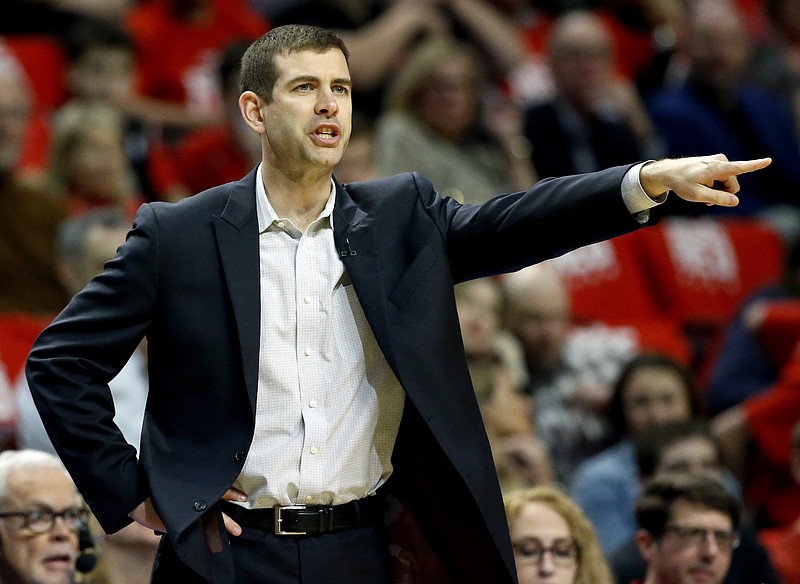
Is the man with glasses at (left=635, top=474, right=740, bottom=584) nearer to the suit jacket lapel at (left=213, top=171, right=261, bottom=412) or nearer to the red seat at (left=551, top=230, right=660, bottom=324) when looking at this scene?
the suit jacket lapel at (left=213, top=171, right=261, bottom=412)

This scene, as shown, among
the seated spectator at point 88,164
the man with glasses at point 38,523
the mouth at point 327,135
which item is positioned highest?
the seated spectator at point 88,164

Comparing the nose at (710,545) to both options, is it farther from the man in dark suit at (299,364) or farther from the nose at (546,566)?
the man in dark suit at (299,364)

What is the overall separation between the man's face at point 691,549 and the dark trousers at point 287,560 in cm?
162

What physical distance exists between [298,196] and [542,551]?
1.57m

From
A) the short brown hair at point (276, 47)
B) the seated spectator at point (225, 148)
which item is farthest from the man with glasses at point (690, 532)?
the seated spectator at point (225, 148)

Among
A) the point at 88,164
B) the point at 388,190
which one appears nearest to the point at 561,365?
the point at 88,164

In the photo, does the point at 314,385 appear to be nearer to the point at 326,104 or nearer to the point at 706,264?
the point at 326,104

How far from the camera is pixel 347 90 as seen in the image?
2693 mm

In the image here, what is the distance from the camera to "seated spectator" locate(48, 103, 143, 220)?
583 cm

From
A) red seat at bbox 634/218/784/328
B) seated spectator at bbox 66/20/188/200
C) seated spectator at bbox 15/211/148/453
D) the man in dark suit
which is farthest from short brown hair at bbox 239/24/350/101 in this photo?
red seat at bbox 634/218/784/328

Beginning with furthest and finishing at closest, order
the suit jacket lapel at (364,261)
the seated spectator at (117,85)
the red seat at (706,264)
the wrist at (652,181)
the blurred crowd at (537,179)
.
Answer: the red seat at (706,264) → the seated spectator at (117,85) → the blurred crowd at (537,179) → the suit jacket lapel at (364,261) → the wrist at (652,181)

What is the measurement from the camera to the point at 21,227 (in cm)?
562

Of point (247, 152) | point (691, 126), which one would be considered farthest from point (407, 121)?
point (691, 126)

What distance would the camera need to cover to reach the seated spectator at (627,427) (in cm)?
496
